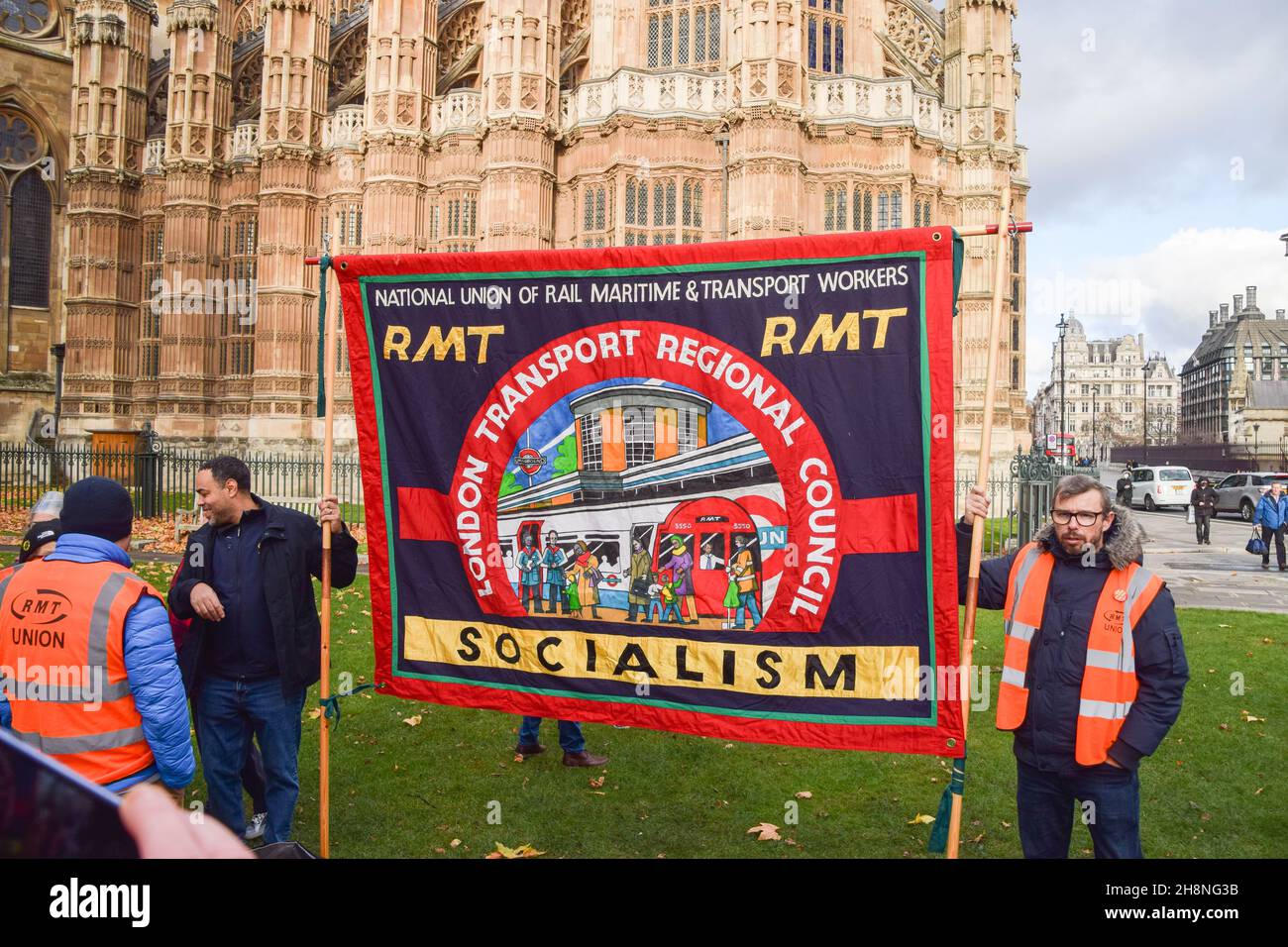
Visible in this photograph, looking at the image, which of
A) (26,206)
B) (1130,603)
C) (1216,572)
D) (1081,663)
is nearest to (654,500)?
(1081,663)

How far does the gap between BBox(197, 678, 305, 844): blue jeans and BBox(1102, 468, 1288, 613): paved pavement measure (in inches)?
414

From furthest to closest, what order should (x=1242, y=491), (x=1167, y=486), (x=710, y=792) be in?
1. (x=1167, y=486)
2. (x=1242, y=491)
3. (x=710, y=792)

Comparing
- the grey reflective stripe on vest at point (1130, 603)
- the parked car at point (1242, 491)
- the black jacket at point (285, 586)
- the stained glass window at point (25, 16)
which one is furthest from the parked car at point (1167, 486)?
the stained glass window at point (25, 16)

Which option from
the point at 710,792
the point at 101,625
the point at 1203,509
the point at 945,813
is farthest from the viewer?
the point at 1203,509

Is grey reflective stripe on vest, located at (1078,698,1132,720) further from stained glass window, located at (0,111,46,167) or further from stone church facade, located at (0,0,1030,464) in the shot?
stained glass window, located at (0,111,46,167)

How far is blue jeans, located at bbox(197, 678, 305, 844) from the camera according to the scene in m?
4.18

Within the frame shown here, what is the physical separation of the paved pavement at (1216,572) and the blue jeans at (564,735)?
842cm

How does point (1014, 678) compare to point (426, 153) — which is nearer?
point (1014, 678)

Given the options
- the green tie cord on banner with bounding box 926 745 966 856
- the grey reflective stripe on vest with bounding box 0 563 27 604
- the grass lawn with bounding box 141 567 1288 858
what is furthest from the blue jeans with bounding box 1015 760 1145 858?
the grey reflective stripe on vest with bounding box 0 563 27 604

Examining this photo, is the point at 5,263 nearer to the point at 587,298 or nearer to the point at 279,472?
the point at 279,472

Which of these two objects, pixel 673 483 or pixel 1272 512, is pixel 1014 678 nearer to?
pixel 673 483

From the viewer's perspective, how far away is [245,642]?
4.14 m

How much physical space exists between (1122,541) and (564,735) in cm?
402

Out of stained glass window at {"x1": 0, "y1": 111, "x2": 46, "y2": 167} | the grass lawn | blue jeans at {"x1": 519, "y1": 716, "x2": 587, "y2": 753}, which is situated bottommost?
the grass lawn
